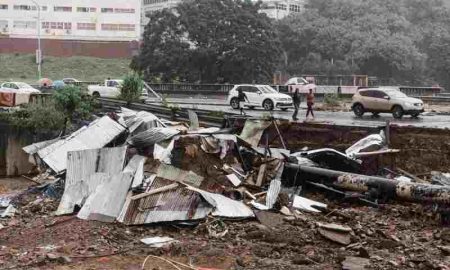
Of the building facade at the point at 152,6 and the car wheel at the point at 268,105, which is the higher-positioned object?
the building facade at the point at 152,6

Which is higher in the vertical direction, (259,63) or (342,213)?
(259,63)

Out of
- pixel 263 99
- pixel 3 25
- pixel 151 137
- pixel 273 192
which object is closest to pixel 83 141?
pixel 151 137

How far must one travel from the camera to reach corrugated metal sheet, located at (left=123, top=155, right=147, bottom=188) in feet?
40.6

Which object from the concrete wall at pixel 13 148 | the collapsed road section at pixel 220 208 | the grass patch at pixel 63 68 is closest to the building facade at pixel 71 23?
the grass patch at pixel 63 68

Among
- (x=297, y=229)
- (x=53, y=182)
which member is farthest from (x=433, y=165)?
(x=53, y=182)

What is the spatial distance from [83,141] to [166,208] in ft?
21.2

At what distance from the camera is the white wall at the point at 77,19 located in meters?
88.8

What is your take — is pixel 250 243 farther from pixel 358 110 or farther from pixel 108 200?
pixel 358 110

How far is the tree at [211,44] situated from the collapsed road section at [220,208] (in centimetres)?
3689

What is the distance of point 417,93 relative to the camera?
44.9 m

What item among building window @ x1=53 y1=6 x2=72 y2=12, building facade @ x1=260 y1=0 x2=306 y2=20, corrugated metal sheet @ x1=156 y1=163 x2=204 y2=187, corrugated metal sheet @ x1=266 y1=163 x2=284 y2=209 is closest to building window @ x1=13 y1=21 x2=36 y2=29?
building window @ x1=53 y1=6 x2=72 y2=12

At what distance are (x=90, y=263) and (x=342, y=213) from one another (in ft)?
17.1

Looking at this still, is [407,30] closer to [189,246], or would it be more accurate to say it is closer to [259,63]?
[259,63]

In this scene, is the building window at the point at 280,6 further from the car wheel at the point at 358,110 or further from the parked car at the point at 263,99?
the car wheel at the point at 358,110
